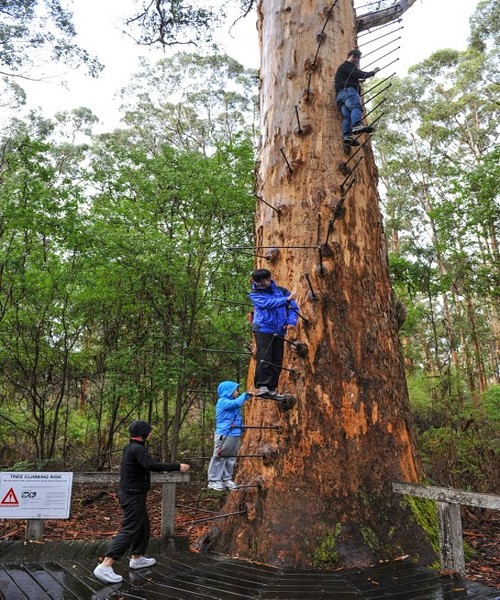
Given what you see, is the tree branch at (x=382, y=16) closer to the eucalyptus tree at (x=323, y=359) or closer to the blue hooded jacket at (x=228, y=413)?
the eucalyptus tree at (x=323, y=359)

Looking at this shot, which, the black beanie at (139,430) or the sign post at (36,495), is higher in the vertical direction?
→ the black beanie at (139,430)

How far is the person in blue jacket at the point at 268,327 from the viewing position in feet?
14.3

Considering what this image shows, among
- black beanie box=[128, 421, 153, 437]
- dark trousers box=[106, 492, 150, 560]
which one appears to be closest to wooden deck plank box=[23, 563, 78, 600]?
dark trousers box=[106, 492, 150, 560]

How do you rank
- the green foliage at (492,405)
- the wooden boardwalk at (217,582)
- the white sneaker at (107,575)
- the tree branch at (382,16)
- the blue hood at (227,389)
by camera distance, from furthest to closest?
the green foliage at (492,405) → the tree branch at (382,16) → the blue hood at (227,389) → the white sneaker at (107,575) → the wooden boardwalk at (217,582)

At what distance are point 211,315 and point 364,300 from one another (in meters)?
5.34

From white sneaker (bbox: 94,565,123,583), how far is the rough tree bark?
1.06 metres

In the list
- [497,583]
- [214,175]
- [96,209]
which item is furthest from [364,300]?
[96,209]

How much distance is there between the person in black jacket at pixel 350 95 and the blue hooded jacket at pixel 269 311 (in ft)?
6.20

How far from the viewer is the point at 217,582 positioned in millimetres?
3572

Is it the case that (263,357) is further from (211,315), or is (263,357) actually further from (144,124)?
(144,124)

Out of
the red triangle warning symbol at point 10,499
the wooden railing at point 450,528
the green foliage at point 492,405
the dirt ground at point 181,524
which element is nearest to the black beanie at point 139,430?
the dirt ground at point 181,524

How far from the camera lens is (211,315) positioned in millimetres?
9844

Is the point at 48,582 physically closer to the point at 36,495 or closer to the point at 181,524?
the point at 36,495

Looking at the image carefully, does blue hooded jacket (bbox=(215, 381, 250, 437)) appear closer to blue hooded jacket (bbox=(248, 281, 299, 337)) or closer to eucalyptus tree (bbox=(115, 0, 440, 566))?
eucalyptus tree (bbox=(115, 0, 440, 566))
